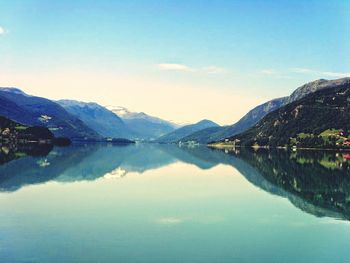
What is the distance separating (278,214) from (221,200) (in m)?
13.3

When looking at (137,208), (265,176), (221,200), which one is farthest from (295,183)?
(137,208)

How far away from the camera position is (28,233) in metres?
41.9

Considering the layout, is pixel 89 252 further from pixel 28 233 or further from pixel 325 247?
pixel 325 247

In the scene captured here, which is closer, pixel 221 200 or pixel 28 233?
pixel 28 233

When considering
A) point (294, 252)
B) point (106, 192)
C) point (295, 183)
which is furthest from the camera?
point (295, 183)

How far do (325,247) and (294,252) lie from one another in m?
4.12

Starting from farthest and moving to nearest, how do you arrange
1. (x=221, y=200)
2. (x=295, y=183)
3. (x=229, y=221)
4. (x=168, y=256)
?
(x=295, y=183), (x=221, y=200), (x=229, y=221), (x=168, y=256)

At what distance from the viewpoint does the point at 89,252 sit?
35.8 m

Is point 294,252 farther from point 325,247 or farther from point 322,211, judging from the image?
point 322,211

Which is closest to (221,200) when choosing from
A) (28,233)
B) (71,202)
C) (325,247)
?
(71,202)

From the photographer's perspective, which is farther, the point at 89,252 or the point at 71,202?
the point at 71,202

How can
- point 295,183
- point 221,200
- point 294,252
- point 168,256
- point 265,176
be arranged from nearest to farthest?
point 168,256
point 294,252
point 221,200
point 295,183
point 265,176

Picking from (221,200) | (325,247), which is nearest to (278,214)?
(221,200)

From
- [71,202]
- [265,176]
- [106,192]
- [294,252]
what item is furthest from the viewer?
[265,176]
